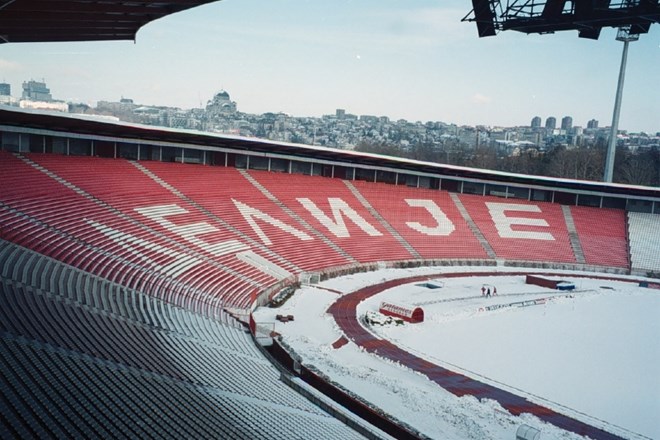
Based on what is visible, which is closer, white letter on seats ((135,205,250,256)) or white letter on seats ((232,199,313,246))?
white letter on seats ((135,205,250,256))

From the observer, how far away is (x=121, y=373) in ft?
32.4

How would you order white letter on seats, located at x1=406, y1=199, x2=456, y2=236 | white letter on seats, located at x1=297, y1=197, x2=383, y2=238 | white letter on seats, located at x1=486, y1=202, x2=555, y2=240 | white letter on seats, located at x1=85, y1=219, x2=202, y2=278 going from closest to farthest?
white letter on seats, located at x1=85, y1=219, x2=202, y2=278
white letter on seats, located at x1=297, y1=197, x2=383, y2=238
white letter on seats, located at x1=406, y1=199, x2=456, y2=236
white letter on seats, located at x1=486, y1=202, x2=555, y2=240

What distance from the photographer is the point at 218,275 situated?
873 inches

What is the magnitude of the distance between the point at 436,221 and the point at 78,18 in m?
26.3

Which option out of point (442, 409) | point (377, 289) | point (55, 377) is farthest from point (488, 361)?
point (55, 377)

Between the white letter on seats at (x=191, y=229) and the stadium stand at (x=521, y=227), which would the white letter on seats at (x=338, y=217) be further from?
the stadium stand at (x=521, y=227)

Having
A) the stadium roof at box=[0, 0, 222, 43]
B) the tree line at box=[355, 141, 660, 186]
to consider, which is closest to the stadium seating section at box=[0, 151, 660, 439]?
the stadium roof at box=[0, 0, 222, 43]

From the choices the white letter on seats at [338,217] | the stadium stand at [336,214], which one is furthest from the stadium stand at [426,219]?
the white letter on seats at [338,217]

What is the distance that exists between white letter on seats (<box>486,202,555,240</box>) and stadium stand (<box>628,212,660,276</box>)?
522 centimetres

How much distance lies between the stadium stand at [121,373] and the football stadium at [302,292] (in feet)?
0.17

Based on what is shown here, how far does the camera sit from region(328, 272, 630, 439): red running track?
13812 mm

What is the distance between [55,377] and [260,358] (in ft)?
20.9

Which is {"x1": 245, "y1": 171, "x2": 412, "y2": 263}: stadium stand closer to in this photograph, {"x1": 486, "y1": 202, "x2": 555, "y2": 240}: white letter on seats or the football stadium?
the football stadium

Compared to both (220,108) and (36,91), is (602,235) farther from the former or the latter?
(220,108)
